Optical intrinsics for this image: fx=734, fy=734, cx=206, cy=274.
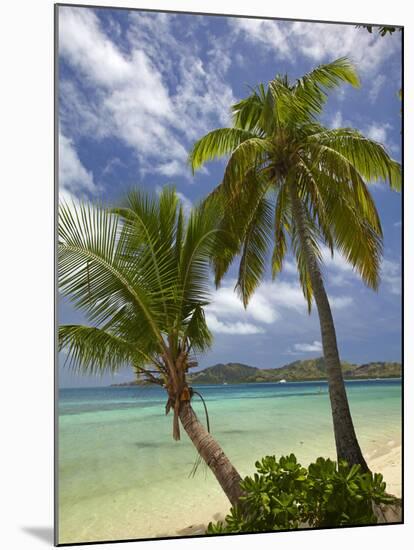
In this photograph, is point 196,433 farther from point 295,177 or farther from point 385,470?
point 295,177

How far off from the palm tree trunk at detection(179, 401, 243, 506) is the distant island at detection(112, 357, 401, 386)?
0.45 metres

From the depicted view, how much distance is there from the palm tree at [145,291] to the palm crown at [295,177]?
299mm

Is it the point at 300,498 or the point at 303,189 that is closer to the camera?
the point at 300,498

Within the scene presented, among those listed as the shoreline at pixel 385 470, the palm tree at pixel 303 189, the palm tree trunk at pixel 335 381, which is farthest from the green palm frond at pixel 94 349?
the palm tree trunk at pixel 335 381

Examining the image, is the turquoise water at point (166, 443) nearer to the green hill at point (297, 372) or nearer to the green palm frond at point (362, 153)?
the green hill at point (297, 372)

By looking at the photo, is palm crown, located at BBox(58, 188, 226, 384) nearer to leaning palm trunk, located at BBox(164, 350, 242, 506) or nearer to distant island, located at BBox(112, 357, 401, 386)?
leaning palm trunk, located at BBox(164, 350, 242, 506)

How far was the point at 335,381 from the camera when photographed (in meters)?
5.41

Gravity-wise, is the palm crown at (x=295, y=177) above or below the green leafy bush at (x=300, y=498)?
above

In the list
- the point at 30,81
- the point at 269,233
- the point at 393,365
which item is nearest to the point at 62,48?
the point at 30,81

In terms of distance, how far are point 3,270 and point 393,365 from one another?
2967mm

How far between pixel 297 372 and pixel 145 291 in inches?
55.8

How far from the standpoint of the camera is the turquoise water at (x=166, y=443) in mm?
4938

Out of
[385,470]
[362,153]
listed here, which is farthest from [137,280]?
[385,470]

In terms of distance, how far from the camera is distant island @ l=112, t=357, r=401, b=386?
18.3 feet
